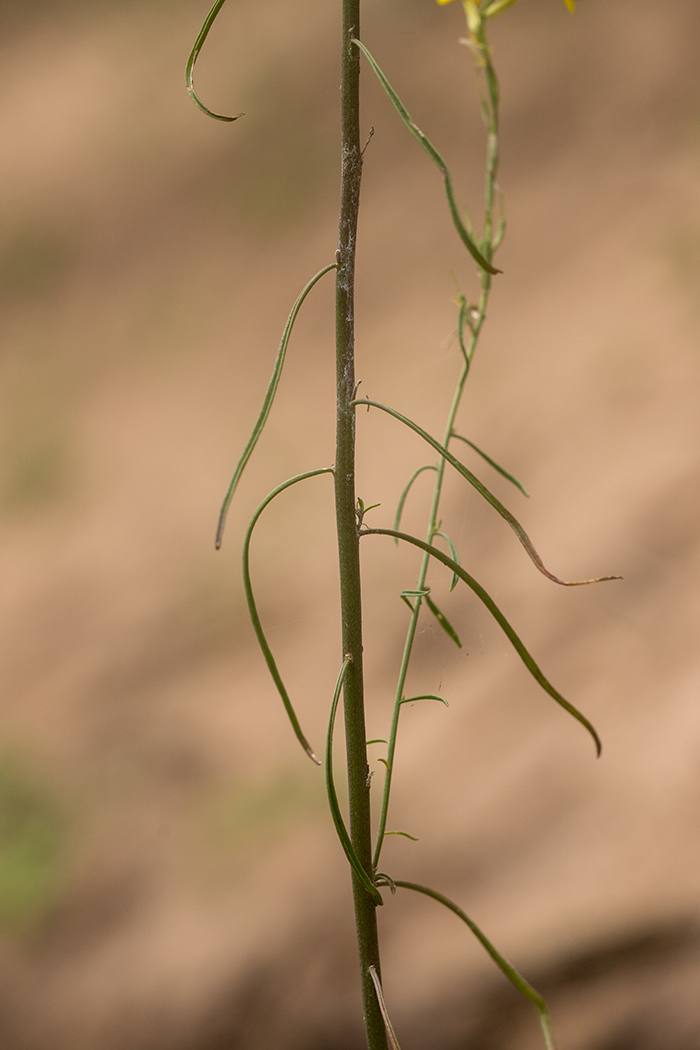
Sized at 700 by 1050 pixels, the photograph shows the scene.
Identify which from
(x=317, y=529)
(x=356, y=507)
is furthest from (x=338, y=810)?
(x=317, y=529)

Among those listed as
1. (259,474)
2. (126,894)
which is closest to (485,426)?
(259,474)

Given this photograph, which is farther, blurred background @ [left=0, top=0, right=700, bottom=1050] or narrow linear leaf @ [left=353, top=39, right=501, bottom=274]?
blurred background @ [left=0, top=0, right=700, bottom=1050]

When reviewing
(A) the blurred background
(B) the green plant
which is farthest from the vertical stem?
(A) the blurred background

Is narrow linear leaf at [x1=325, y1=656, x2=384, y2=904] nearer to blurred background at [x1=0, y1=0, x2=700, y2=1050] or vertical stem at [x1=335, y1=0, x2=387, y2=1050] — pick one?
vertical stem at [x1=335, y1=0, x2=387, y2=1050]

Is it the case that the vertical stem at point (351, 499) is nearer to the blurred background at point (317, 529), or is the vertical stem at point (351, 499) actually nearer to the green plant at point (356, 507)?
the green plant at point (356, 507)

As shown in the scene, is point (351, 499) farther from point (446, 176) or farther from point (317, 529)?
point (317, 529)
